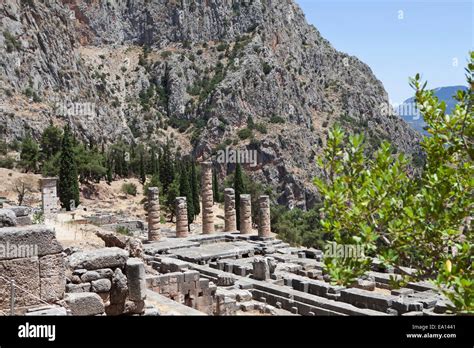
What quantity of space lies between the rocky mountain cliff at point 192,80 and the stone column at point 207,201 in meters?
34.1

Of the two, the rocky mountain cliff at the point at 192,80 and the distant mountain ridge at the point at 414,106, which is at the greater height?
the rocky mountain cliff at the point at 192,80

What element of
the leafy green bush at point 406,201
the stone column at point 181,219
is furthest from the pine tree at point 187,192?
the leafy green bush at point 406,201

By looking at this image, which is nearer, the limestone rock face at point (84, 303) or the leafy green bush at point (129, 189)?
the limestone rock face at point (84, 303)

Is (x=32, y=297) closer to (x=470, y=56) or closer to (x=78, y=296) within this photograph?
(x=78, y=296)

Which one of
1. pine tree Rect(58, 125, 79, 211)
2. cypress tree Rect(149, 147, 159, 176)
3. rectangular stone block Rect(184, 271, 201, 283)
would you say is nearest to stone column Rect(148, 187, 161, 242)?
pine tree Rect(58, 125, 79, 211)

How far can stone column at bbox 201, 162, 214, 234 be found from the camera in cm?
3409

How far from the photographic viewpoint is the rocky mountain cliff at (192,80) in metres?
70.1

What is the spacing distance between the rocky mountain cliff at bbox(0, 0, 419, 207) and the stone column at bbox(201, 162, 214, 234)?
34.1m

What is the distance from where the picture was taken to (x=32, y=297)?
315 inches

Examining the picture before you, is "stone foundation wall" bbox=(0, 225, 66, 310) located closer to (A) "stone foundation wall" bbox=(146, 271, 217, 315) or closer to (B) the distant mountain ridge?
(B) the distant mountain ridge

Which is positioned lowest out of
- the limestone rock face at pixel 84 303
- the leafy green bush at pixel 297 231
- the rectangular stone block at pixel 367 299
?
the leafy green bush at pixel 297 231

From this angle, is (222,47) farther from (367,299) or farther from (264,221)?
(367,299)

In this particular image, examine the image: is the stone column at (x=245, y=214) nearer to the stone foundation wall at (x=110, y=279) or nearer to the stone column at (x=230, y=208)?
the stone column at (x=230, y=208)
